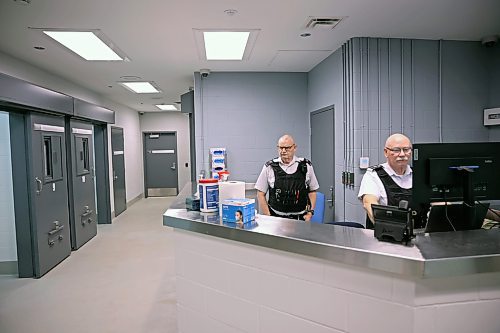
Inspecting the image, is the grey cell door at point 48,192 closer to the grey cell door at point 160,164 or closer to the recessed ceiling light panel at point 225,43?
the recessed ceiling light panel at point 225,43

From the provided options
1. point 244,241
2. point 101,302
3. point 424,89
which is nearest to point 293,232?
point 244,241

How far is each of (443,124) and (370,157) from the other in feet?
3.22

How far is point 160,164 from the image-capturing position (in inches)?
456

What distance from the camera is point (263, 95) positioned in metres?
5.52

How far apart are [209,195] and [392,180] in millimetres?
1354

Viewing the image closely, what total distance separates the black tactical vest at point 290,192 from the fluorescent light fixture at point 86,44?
2.37 m

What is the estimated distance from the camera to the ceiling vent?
10.5ft

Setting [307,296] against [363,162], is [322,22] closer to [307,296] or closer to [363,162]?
[363,162]

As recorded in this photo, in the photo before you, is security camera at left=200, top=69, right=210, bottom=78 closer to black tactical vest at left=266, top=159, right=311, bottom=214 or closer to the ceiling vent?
the ceiling vent

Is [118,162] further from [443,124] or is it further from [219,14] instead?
[443,124]

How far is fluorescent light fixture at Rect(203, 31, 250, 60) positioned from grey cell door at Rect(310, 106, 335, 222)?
1.42 metres

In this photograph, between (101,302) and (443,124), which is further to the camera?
(443,124)

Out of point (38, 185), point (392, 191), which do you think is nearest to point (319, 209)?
point (392, 191)

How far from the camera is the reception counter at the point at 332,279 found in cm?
132
